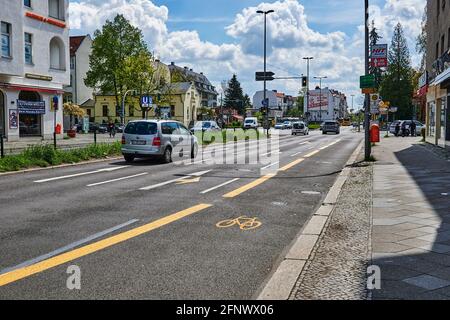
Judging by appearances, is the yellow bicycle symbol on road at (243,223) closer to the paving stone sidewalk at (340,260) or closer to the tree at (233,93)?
the paving stone sidewalk at (340,260)

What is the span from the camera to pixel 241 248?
20.0ft

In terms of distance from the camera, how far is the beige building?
23.2 m

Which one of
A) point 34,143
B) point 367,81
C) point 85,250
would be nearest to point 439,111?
point 367,81

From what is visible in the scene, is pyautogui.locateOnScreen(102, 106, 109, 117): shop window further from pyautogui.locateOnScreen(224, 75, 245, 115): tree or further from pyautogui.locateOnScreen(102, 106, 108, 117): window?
pyautogui.locateOnScreen(224, 75, 245, 115): tree

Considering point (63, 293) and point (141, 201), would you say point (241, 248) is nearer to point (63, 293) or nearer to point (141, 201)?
point (63, 293)

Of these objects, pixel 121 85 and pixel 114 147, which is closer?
pixel 114 147

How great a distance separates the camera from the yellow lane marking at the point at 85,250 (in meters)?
4.87

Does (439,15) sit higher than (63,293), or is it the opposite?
(439,15)

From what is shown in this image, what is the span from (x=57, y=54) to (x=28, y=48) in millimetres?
3839

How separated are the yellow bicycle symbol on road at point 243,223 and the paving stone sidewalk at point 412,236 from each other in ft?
5.97

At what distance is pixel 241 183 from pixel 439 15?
820 inches

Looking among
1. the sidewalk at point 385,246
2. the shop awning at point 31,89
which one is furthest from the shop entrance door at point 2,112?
the sidewalk at point 385,246
